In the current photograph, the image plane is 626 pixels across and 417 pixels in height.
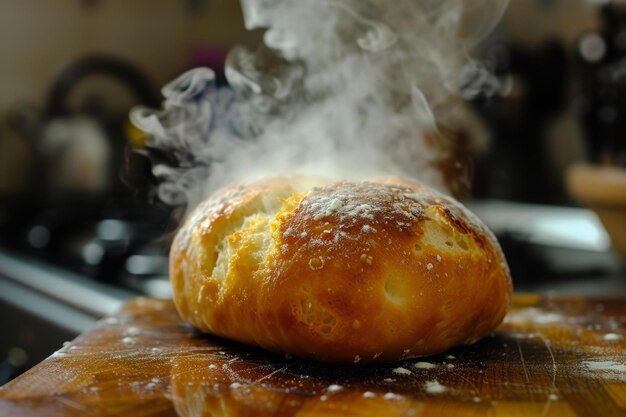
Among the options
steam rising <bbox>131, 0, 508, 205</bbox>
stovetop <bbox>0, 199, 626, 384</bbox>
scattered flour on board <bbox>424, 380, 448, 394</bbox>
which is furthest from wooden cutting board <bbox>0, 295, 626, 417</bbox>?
stovetop <bbox>0, 199, 626, 384</bbox>

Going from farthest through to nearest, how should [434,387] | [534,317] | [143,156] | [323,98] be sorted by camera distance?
[143,156] < [323,98] < [534,317] < [434,387]

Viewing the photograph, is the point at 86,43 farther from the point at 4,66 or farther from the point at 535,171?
the point at 535,171

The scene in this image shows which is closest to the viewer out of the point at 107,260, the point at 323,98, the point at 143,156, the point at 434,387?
the point at 434,387

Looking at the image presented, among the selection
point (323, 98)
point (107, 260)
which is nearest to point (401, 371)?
point (323, 98)

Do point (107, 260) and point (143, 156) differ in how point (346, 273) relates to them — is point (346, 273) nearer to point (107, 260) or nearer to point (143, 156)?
point (107, 260)

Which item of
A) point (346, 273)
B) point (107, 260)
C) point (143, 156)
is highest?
point (346, 273)

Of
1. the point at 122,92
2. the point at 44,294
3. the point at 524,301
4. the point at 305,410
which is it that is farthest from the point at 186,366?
the point at 122,92

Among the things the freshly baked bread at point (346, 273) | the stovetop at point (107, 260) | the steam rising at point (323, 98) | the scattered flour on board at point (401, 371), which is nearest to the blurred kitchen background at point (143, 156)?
the stovetop at point (107, 260)
